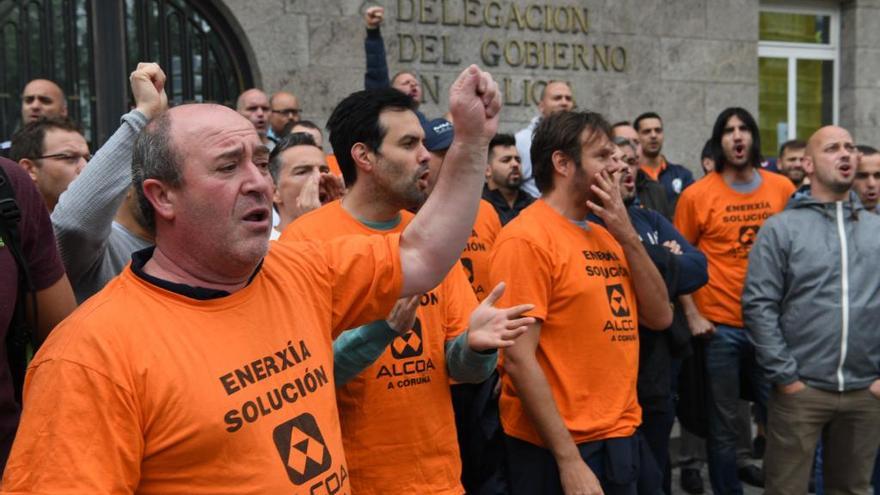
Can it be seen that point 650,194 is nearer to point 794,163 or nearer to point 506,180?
point 506,180

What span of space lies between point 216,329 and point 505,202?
3995mm

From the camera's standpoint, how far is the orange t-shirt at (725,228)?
580cm

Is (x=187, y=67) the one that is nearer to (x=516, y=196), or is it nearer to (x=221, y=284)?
(x=516, y=196)

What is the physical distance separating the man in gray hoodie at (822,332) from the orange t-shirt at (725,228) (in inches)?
28.9

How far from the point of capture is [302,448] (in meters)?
1.95

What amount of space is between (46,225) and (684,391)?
12.6 ft

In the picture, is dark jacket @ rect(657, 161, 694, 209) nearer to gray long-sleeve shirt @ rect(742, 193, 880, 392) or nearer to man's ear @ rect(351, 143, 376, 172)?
gray long-sleeve shirt @ rect(742, 193, 880, 392)

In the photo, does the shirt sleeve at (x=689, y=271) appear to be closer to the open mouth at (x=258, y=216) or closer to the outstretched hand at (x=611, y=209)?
the outstretched hand at (x=611, y=209)

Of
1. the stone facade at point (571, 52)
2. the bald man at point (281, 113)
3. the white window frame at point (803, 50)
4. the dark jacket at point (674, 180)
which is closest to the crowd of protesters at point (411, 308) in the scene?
the bald man at point (281, 113)

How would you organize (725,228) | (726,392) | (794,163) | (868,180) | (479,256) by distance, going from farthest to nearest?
(794,163) → (868,180) → (725,228) → (726,392) → (479,256)

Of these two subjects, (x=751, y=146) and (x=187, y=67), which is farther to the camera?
(x=187, y=67)

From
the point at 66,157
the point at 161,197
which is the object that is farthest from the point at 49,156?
the point at 161,197

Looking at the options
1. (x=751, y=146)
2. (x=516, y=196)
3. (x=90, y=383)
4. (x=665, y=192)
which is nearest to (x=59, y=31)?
(x=516, y=196)

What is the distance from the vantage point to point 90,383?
67.2 inches
